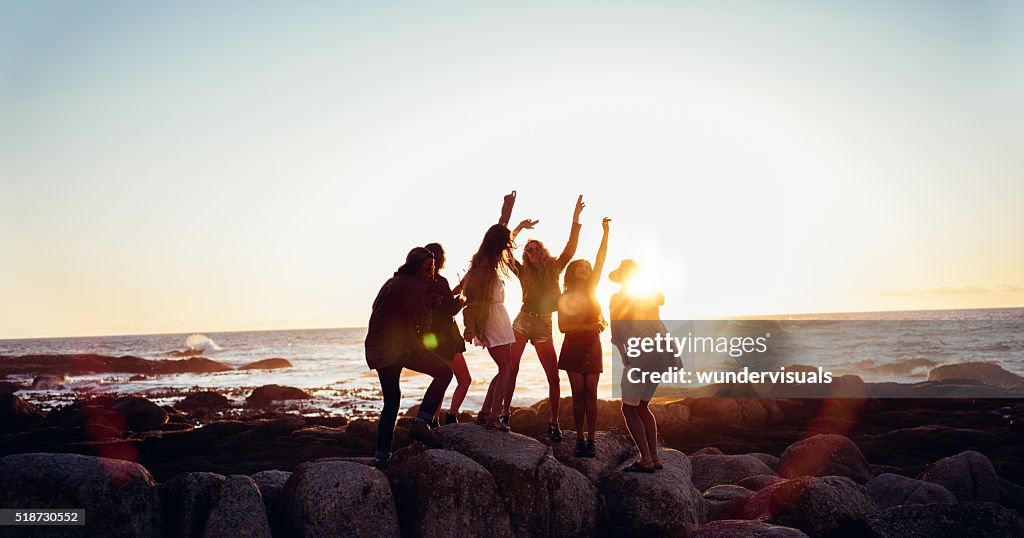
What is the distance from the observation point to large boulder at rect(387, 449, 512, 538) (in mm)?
7254

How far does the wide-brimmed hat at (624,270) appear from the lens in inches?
333

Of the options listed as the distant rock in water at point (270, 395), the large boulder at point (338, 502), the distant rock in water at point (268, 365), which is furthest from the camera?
the distant rock in water at point (268, 365)


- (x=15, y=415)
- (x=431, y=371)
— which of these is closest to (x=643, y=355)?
(x=431, y=371)

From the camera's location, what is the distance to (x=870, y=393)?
78.4 ft

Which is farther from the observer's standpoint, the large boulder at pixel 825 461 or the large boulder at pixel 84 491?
the large boulder at pixel 825 461

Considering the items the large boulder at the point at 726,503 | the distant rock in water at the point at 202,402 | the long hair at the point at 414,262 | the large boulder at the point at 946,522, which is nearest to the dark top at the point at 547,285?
the long hair at the point at 414,262

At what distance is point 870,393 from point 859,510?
57.9 feet

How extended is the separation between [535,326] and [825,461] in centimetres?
732

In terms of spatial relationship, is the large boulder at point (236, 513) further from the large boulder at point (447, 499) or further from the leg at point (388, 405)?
the leg at point (388, 405)

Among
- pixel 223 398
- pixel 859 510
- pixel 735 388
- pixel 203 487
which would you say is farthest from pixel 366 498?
pixel 223 398

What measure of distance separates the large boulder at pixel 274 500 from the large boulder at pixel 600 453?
317 cm

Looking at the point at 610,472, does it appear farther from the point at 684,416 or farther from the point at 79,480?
the point at 684,416

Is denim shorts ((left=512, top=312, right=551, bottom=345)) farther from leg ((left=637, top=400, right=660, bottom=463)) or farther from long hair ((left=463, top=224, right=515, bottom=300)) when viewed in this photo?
leg ((left=637, top=400, right=660, bottom=463))

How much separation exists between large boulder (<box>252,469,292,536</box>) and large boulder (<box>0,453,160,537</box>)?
1.03 m
